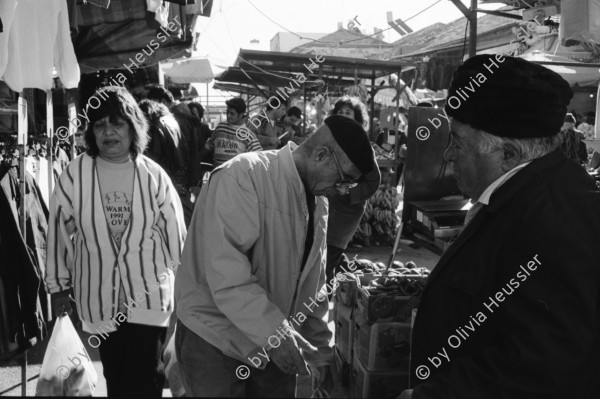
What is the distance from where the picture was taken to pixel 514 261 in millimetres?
1426

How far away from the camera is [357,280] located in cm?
360

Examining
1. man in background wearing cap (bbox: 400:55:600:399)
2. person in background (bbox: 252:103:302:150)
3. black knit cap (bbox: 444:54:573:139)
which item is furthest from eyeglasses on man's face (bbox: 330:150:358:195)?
person in background (bbox: 252:103:302:150)

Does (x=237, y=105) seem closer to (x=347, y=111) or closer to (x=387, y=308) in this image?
(x=347, y=111)

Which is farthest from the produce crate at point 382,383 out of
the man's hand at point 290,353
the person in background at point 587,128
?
the person in background at point 587,128

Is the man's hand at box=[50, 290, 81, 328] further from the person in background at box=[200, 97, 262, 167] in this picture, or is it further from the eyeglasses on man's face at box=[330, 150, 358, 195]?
the person in background at box=[200, 97, 262, 167]

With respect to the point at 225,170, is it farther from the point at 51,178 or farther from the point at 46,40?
the point at 51,178

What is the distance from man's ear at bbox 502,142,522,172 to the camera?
157 cm

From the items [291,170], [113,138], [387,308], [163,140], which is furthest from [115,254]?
[163,140]

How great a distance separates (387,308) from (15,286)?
224cm

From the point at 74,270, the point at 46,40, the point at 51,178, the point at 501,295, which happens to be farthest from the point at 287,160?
the point at 51,178

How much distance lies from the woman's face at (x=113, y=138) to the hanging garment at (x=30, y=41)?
614 mm

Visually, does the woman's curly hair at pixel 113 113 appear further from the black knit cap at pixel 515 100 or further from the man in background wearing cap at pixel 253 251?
the black knit cap at pixel 515 100

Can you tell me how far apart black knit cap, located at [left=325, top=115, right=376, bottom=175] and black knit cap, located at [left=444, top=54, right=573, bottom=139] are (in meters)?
0.52

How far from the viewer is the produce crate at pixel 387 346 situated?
10.6 ft
